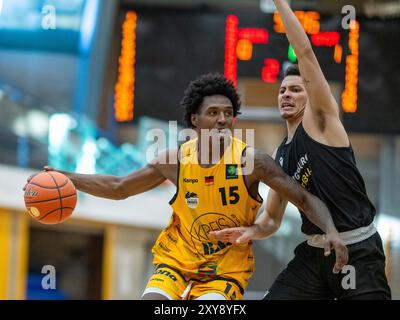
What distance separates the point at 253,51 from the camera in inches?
422

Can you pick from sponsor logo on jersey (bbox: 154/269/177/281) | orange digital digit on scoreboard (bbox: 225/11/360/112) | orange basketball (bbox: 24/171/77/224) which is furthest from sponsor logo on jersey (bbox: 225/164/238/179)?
orange digital digit on scoreboard (bbox: 225/11/360/112)

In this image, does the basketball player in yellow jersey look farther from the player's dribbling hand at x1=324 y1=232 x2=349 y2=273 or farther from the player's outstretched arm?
the player's dribbling hand at x1=324 y1=232 x2=349 y2=273

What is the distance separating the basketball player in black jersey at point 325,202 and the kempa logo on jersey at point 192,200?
32cm

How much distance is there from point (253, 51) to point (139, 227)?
177 inches

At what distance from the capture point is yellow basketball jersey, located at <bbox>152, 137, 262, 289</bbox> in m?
5.25

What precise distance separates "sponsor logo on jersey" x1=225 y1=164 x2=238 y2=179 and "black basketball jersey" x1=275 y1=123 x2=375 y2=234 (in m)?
0.41

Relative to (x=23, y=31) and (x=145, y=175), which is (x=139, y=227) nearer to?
(x=23, y=31)

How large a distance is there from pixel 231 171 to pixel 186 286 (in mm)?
762

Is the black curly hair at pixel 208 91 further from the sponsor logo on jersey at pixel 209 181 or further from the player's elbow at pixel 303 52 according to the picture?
the player's elbow at pixel 303 52

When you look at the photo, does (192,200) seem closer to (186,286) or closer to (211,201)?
(211,201)

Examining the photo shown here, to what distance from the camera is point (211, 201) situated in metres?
5.26

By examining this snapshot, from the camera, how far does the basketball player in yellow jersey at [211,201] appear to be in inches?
203

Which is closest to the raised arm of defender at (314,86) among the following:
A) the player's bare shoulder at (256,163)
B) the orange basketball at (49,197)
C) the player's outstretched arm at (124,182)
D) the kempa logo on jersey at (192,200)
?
the player's bare shoulder at (256,163)
